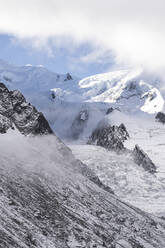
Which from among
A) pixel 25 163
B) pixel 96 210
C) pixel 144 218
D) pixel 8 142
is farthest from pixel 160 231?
pixel 8 142

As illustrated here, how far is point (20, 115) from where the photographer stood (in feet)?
508

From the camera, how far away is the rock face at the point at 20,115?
14550cm

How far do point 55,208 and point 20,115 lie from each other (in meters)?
65.0

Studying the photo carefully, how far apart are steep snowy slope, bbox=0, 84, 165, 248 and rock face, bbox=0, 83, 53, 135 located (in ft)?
14.7

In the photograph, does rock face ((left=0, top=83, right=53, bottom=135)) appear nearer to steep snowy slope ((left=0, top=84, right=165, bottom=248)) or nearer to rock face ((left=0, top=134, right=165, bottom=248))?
steep snowy slope ((left=0, top=84, right=165, bottom=248))

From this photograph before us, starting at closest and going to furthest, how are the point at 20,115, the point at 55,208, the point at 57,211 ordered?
the point at 57,211 < the point at 55,208 < the point at 20,115

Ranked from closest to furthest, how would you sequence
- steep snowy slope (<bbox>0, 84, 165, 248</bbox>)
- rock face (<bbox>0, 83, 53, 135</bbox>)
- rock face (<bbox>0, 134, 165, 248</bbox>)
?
rock face (<bbox>0, 134, 165, 248</bbox>), steep snowy slope (<bbox>0, 84, 165, 248</bbox>), rock face (<bbox>0, 83, 53, 135</bbox>)

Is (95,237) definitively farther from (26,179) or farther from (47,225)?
(26,179)

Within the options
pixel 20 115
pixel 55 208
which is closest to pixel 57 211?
pixel 55 208

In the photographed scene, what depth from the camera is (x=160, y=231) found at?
11644 centimetres

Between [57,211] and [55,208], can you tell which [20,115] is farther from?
[57,211]

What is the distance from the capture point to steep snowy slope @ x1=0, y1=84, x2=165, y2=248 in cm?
7881

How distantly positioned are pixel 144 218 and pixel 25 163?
1436 inches

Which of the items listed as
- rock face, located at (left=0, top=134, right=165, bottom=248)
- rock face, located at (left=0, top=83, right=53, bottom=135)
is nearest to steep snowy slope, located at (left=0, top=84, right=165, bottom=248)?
rock face, located at (left=0, top=134, right=165, bottom=248)
